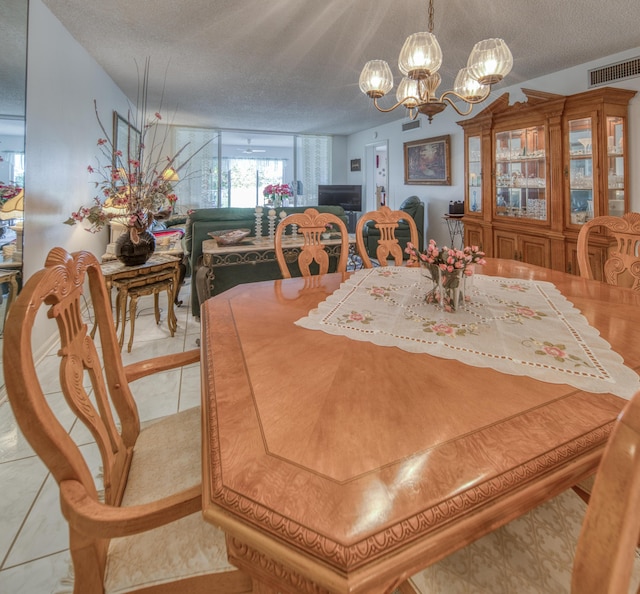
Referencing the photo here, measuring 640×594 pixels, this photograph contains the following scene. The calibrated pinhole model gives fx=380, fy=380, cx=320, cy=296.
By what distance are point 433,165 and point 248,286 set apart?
17.9 ft

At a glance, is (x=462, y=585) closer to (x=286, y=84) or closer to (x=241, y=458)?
(x=241, y=458)

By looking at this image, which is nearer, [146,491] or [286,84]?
[146,491]

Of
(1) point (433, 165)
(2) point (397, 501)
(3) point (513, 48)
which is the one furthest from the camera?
(1) point (433, 165)

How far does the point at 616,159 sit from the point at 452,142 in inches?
109

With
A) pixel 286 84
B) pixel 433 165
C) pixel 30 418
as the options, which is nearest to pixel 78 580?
pixel 30 418

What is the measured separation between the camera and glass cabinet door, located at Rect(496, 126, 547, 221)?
12.4ft

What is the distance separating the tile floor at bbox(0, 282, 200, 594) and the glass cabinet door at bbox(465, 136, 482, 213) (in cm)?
379

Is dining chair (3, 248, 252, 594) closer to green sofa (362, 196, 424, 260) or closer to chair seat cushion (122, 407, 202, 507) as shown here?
chair seat cushion (122, 407, 202, 507)

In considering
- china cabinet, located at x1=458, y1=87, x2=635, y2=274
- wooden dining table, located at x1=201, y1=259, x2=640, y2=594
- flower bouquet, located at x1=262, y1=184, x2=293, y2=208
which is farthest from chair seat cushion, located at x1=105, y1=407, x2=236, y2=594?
china cabinet, located at x1=458, y1=87, x2=635, y2=274

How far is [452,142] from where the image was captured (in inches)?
229

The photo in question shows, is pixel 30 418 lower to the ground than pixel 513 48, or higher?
lower

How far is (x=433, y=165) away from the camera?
6230 mm

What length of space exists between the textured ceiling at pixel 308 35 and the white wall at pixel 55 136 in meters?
0.22

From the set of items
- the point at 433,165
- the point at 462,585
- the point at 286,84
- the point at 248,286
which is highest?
the point at 286,84
